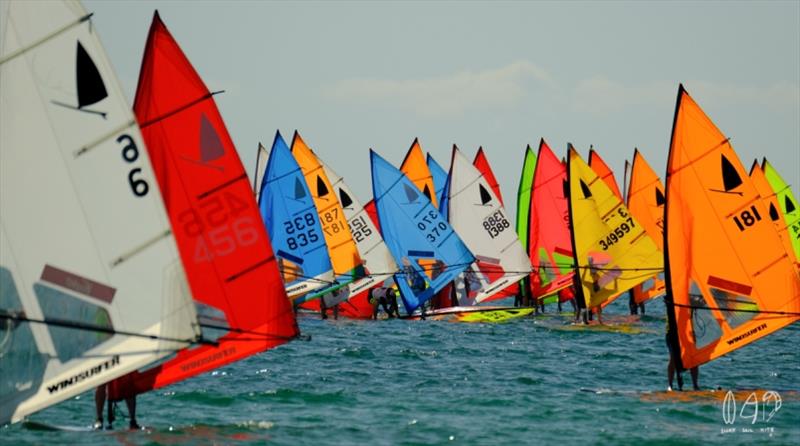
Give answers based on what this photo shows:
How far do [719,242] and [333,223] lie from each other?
22384mm

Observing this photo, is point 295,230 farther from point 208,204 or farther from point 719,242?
point 208,204

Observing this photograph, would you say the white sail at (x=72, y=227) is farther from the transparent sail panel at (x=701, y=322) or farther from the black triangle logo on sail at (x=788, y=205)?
the black triangle logo on sail at (x=788, y=205)

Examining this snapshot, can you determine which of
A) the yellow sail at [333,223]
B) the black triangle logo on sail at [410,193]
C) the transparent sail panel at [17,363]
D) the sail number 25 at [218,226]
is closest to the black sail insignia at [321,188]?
the yellow sail at [333,223]

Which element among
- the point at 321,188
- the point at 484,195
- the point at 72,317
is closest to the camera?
the point at 72,317

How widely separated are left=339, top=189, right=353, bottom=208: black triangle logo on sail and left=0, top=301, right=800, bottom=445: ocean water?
11.2 meters

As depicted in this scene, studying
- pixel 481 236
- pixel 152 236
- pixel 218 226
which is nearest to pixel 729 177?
pixel 218 226

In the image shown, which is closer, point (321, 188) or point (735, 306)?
point (735, 306)

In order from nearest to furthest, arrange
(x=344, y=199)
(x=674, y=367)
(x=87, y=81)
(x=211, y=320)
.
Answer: (x=87, y=81), (x=211, y=320), (x=674, y=367), (x=344, y=199)

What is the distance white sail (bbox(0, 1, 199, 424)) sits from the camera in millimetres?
14930

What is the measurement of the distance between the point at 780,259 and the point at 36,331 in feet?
47.4

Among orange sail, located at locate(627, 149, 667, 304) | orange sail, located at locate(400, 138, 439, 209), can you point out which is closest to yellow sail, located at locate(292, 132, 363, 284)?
orange sail, located at locate(400, 138, 439, 209)

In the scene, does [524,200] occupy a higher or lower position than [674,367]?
higher

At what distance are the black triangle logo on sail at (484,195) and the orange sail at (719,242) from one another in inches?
933

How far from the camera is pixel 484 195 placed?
4856 centimetres
